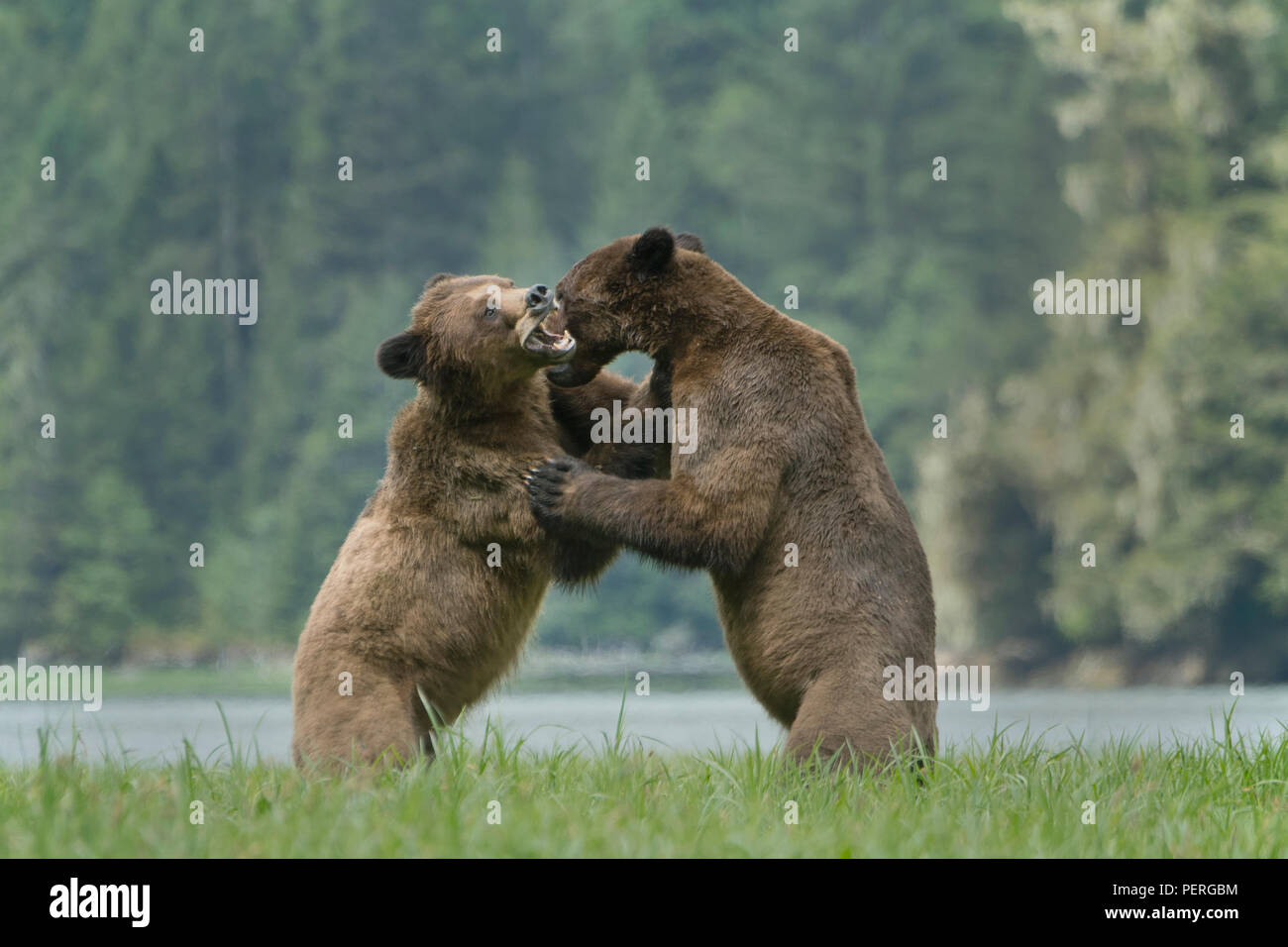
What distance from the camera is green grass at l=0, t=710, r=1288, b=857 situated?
191 inches

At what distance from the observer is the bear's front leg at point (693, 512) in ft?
21.2

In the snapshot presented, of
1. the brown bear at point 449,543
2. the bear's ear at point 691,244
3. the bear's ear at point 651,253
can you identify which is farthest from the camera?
the bear's ear at point 691,244

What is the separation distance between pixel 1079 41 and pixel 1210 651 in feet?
45.9

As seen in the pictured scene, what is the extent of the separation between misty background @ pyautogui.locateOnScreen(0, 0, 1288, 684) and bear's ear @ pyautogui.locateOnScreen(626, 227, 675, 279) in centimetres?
2036

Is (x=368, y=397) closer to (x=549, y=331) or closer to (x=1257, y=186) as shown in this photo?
(x=1257, y=186)

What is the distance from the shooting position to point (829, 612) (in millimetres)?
6445

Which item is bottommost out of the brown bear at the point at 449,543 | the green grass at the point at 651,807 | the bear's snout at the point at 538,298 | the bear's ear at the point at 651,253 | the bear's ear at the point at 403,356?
the green grass at the point at 651,807

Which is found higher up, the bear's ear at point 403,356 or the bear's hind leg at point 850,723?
the bear's ear at point 403,356

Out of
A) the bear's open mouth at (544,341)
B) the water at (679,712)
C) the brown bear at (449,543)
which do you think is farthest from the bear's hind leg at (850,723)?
the water at (679,712)

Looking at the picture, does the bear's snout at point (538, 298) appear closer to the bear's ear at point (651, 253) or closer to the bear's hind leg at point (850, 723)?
the bear's ear at point (651, 253)

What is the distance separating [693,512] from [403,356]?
1592 mm

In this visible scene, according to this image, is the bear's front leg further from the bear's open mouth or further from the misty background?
the misty background

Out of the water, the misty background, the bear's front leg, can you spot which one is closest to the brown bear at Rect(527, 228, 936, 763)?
the bear's front leg

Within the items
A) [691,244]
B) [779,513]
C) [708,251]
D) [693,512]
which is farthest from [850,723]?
[708,251]
